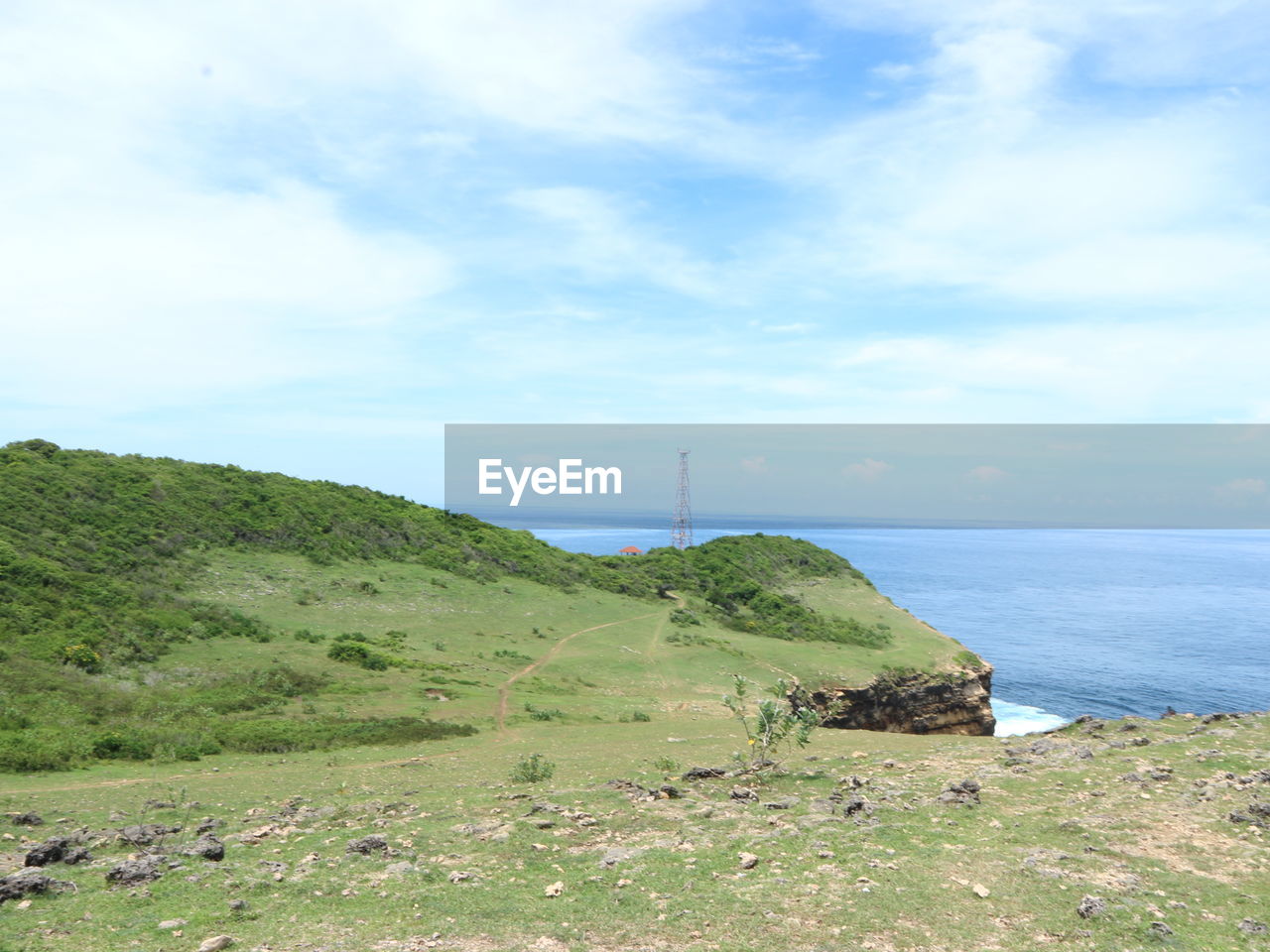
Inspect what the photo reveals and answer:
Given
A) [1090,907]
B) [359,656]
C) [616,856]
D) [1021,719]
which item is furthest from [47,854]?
[1021,719]

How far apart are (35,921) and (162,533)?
156ft

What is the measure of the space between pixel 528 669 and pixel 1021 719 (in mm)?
45468

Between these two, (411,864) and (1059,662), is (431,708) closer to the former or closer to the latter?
(411,864)

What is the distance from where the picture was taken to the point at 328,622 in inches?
1831

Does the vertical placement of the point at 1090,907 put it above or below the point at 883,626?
above

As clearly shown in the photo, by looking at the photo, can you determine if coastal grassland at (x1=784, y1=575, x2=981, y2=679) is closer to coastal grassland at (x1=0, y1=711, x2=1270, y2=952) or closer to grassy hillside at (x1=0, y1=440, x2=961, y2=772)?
grassy hillside at (x1=0, y1=440, x2=961, y2=772)

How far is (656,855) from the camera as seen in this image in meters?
13.9

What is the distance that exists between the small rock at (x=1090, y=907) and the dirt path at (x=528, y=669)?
75.5 feet

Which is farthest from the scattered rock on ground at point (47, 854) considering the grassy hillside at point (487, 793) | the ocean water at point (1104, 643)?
the ocean water at point (1104, 643)

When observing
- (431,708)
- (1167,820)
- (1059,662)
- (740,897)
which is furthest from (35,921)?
(1059,662)

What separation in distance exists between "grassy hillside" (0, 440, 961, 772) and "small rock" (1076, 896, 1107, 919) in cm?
2302

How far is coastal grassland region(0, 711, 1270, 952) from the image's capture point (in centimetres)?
1076

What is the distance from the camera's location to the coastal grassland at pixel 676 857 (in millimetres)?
10758

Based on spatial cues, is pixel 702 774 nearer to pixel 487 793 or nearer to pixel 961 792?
pixel 487 793
